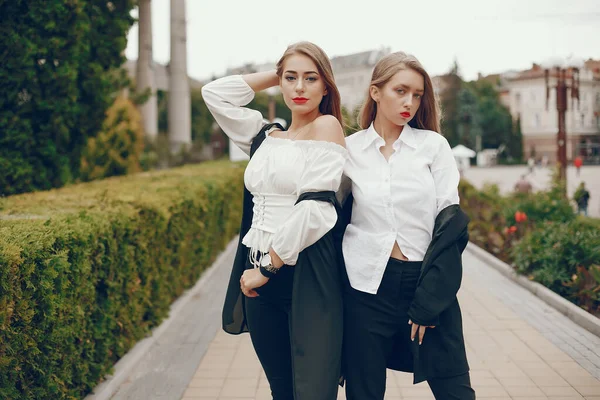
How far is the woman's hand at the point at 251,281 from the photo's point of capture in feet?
9.36

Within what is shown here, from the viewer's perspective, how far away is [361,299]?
2.87m

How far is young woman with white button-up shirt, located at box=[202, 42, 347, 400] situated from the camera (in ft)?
8.99

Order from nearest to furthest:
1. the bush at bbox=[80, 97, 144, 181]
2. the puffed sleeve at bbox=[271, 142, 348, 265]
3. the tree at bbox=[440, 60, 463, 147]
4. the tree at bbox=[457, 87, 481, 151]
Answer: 1. the puffed sleeve at bbox=[271, 142, 348, 265]
2. the bush at bbox=[80, 97, 144, 181]
3. the tree at bbox=[440, 60, 463, 147]
4. the tree at bbox=[457, 87, 481, 151]

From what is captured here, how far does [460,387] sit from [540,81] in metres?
71.9

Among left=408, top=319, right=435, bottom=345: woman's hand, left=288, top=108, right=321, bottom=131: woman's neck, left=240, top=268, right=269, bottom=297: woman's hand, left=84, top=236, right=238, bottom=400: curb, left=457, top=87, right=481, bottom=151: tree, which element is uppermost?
left=457, top=87, right=481, bottom=151: tree

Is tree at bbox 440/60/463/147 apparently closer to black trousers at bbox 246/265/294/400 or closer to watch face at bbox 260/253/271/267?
black trousers at bbox 246/265/294/400

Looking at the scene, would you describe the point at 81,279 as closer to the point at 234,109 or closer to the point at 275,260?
the point at 234,109

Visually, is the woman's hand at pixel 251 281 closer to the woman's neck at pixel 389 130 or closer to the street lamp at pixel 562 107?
the woman's neck at pixel 389 130

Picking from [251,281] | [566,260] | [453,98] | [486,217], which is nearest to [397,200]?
[251,281]

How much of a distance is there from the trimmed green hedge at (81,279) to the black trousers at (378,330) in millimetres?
1635

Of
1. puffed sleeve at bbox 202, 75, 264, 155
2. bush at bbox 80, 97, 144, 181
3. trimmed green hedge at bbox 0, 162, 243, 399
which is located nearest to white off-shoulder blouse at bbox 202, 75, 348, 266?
puffed sleeve at bbox 202, 75, 264, 155

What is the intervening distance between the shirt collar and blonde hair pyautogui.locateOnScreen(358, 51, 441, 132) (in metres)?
0.09

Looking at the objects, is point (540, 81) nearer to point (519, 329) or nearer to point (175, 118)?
point (175, 118)

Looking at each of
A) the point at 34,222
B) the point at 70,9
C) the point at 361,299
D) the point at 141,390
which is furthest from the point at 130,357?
the point at 70,9
